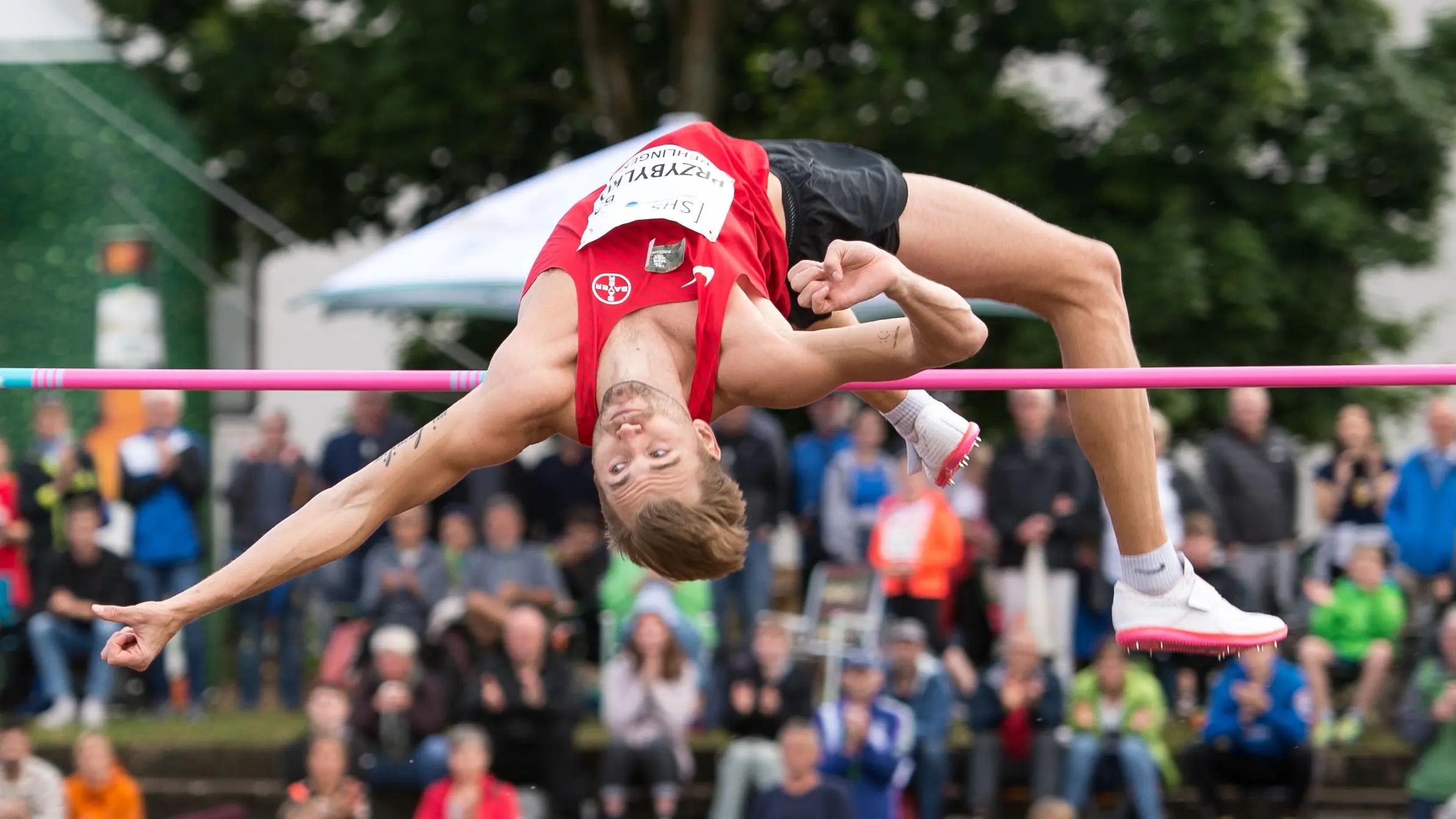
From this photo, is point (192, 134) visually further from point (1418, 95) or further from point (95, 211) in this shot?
point (1418, 95)

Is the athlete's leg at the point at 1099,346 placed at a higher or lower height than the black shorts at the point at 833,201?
lower

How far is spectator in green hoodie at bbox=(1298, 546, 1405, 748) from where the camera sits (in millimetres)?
8148

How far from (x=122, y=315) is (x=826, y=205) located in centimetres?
690

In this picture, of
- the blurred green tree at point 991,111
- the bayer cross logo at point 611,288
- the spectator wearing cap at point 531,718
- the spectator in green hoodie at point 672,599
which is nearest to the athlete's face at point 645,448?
the bayer cross logo at point 611,288

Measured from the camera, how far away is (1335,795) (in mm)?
8445

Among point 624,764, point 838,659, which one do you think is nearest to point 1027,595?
point 838,659

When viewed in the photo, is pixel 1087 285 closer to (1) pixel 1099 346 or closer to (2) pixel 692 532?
(1) pixel 1099 346

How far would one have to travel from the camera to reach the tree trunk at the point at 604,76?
12484 mm

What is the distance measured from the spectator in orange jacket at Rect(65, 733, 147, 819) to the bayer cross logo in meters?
4.86

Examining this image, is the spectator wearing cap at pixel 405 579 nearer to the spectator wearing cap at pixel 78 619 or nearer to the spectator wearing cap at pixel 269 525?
the spectator wearing cap at pixel 269 525

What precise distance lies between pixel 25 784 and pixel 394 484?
464cm

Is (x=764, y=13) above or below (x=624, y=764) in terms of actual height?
above

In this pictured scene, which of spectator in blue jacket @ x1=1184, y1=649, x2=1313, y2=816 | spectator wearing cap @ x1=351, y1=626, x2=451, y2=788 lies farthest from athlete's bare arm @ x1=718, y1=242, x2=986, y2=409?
spectator wearing cap @ x1=351, y1=626, x2=451, y2=788

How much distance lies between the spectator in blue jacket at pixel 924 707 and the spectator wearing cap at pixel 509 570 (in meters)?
1.61
